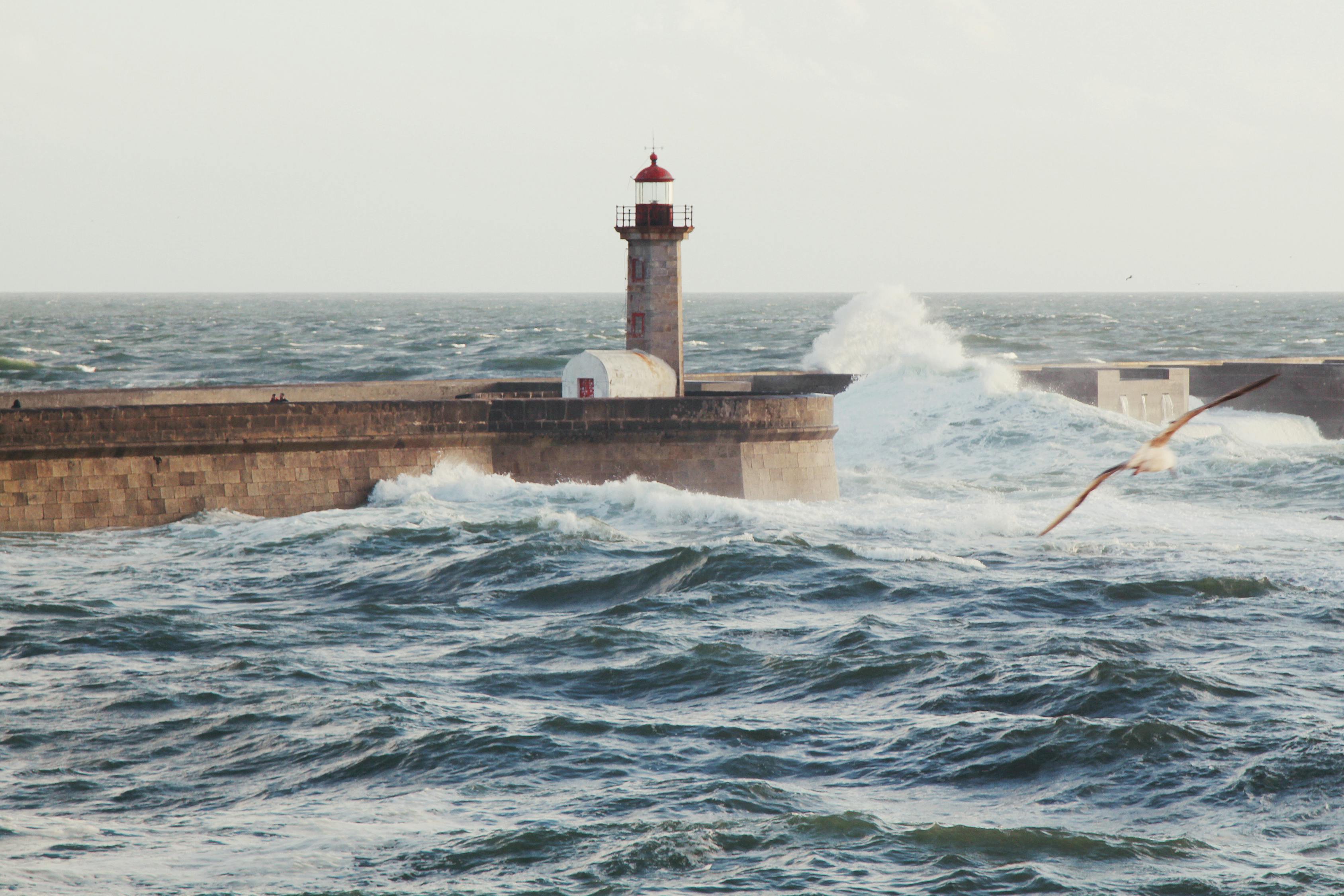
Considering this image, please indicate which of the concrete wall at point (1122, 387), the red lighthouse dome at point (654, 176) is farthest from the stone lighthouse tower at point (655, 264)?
the concrete wall at point (1122, 387)

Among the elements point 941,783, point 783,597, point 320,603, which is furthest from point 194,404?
point 941,783

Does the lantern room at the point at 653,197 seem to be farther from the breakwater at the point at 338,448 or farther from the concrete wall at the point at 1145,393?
the concrete wall at the point at 1145,393

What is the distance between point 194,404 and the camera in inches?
734

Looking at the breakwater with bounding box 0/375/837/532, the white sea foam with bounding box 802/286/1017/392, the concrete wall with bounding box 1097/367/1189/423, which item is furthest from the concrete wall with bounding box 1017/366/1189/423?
the breakwater with bounding box 0/375/837/532

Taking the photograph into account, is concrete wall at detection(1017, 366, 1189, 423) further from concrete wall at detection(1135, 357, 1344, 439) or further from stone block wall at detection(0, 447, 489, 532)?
stone block wall at detection(0, 447, 489, 532)

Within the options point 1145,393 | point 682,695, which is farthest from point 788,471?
point 1145,393

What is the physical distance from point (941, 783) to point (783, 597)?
5570 mm

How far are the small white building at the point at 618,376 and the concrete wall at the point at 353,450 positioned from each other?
52.9 inches

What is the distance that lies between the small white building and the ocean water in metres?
1.99

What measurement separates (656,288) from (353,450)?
559 cm

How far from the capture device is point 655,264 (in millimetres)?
22188

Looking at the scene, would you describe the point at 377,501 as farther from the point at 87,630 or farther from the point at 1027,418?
the point at 1027,418

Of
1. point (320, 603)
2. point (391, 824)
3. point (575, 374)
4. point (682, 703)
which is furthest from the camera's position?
point (575, 374)

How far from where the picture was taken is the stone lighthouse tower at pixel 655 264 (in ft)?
72.2
